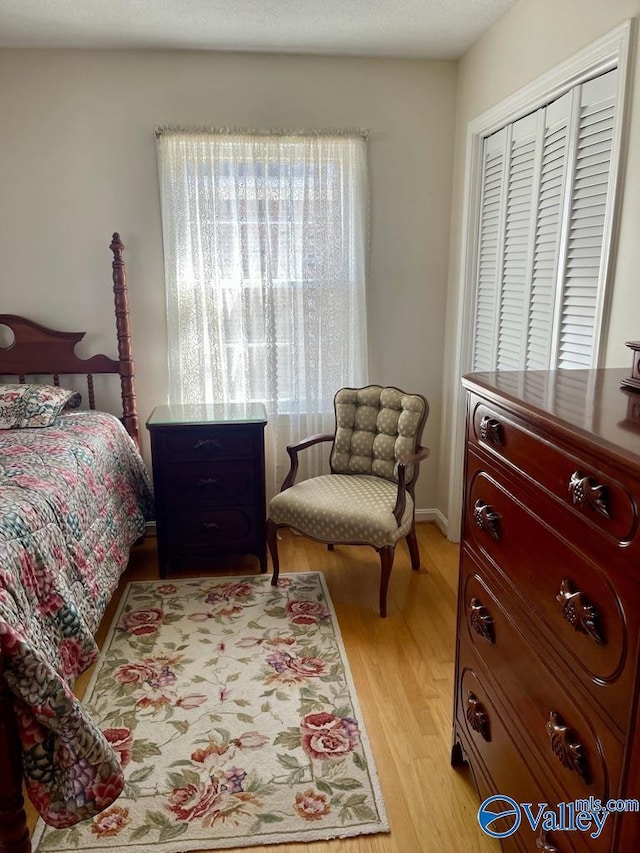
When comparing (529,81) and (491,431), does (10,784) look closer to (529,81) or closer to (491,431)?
(491,431)

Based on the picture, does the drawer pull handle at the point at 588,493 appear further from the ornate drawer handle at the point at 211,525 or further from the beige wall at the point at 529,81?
the ornate drawer handle at the point at 211,525

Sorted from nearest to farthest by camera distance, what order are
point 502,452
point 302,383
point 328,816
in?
point 502,452, point 328,816, point 302,383

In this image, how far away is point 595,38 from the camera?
186 cm

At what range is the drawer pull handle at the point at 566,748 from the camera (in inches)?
39.2

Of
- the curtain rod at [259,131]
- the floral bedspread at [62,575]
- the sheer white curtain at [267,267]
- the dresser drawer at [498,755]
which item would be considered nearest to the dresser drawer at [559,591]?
the dresser drawer at [498,755]

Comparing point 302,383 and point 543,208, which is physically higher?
point 543,208

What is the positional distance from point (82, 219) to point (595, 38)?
241 cm

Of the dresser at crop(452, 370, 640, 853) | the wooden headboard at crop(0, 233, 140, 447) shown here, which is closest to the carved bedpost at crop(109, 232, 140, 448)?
the wooden headboard at crop(0, 233, 140, 447)

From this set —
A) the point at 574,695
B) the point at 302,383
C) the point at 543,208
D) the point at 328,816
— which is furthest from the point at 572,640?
the point at 302,383

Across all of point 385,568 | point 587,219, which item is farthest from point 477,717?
point 587,219

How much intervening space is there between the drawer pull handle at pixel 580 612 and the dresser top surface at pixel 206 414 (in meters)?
1.93

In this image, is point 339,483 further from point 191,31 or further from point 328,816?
point 191,31

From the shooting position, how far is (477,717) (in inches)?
59.7

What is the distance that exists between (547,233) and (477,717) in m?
1.76
